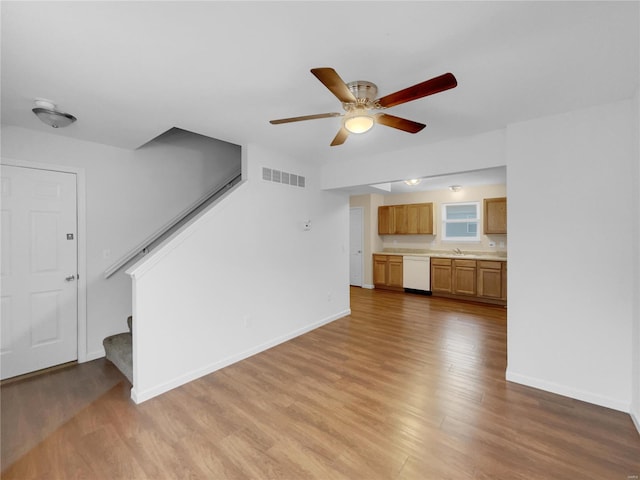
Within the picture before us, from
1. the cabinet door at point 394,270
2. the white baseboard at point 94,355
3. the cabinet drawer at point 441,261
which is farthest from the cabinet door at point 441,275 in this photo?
the white baseboard at point 94,355

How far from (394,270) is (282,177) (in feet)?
13.2

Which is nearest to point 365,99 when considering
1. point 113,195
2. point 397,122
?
point 397,122

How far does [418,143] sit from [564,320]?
2.21 meters

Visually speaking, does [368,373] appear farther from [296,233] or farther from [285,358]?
[296,233]

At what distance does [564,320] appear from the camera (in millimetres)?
2400

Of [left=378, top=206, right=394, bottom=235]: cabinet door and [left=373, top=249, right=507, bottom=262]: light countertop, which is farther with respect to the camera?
[left=378, top=206, right=394, bottom=235]: cabinet door

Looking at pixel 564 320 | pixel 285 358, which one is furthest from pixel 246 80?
pixel 564 320

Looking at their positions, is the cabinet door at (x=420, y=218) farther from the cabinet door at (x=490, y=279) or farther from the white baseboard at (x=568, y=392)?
the white baseboard at (x=568, y=392)

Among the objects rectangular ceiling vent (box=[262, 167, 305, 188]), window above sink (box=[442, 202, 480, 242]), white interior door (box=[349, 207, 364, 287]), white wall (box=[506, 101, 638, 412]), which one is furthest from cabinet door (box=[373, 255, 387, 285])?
white wall (box=[506, 101, 638, 412])

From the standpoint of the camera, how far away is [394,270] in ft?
21.5

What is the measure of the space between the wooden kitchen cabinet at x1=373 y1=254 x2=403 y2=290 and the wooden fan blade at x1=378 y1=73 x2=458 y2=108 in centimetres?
514

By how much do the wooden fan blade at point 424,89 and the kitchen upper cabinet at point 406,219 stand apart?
17.0ft

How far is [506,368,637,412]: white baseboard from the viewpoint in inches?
86.3

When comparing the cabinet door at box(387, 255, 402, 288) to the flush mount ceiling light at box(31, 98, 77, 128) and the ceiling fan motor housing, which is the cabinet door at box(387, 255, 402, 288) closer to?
the ceiling fan motor housing
